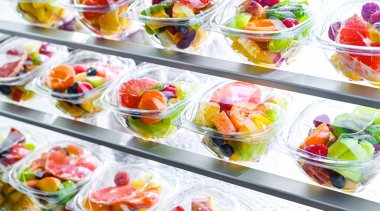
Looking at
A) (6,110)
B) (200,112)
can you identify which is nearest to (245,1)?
(200,112)

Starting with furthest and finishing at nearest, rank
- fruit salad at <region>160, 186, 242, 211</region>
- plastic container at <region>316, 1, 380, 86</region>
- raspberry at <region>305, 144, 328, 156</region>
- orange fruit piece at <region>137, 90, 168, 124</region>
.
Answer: fruit salad at <region>160, 186, 242, 211</region>, orange fruit piece at <region>137, 90, 168, 124</region>, raspberry at <region>305, 144, 328, 156</region>, plastic container at <region>316, 1, 380, 86</region>

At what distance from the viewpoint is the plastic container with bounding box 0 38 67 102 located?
1.90 metres

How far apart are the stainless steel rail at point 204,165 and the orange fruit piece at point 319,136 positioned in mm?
121

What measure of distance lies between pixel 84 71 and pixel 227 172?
1.89 feet

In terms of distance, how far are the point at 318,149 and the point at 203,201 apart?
0.46 m

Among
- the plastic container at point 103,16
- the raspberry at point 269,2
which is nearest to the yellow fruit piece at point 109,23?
the plastic container at point 103,16

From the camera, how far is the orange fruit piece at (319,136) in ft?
4.32

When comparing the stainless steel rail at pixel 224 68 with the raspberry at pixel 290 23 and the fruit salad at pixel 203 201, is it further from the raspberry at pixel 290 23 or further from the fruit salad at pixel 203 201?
the fruit salad at pixel 203 201

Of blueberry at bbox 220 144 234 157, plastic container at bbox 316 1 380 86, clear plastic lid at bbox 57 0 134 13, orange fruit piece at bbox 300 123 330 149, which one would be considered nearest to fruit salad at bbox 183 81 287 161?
blueberry at bbox 220 144 234 157

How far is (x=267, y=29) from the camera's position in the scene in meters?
1.30

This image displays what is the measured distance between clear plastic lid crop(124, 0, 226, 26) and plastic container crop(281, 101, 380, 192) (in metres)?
0.33

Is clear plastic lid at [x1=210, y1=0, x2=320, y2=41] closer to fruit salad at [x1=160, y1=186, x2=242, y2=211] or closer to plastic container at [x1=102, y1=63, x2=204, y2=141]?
plastic container at [x1=102, y1=63, x2=204, y2=141]

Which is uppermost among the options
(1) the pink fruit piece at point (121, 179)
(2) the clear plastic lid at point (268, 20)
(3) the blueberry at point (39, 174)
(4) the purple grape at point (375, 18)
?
(4) the purple grape at point (375, 18)

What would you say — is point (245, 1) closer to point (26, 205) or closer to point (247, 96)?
point (247, 96)
